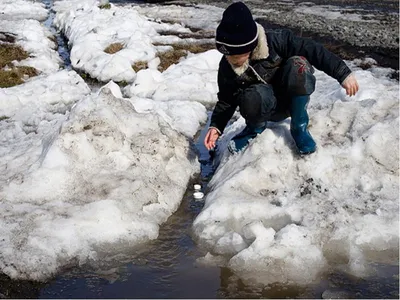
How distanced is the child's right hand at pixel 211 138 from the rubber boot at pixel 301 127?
730mm

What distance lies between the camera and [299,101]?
4574 millimetres

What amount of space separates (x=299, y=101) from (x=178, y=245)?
1.75m

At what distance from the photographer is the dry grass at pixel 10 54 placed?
11016 millimetres

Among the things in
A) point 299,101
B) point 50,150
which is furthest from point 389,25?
point 50,150

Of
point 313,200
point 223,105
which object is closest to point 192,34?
point 223,105

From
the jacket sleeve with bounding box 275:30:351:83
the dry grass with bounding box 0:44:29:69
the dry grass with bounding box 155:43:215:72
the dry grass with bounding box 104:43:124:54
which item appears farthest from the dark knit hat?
the dry grass with bounding box 104:43:124:54

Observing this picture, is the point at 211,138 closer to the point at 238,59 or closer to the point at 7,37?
the point at 238,59

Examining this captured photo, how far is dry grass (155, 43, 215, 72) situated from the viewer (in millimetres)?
11104

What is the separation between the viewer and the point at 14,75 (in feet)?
32.4

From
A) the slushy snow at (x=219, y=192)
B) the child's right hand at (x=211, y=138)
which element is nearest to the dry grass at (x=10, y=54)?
the slushy snow at (x=219, y=192)

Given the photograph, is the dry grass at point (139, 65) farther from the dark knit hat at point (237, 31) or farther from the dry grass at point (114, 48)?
the dark knit hat at point (237, 31)

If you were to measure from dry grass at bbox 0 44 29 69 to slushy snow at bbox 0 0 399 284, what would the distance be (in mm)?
5421

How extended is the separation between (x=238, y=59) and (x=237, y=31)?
30cm

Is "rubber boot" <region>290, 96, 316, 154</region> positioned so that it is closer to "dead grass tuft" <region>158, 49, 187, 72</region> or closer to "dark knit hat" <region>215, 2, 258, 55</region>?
"dark knit hat" <region>215, 2, 258, 55</region>
